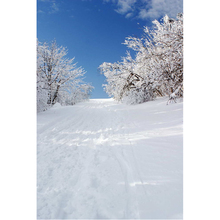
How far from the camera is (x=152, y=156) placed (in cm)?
283

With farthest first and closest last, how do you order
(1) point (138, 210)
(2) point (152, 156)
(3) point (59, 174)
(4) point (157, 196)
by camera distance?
(2) point (152, 156), (3) point (59, 174), (4) point (157, 196), (1) point (138, 210)
